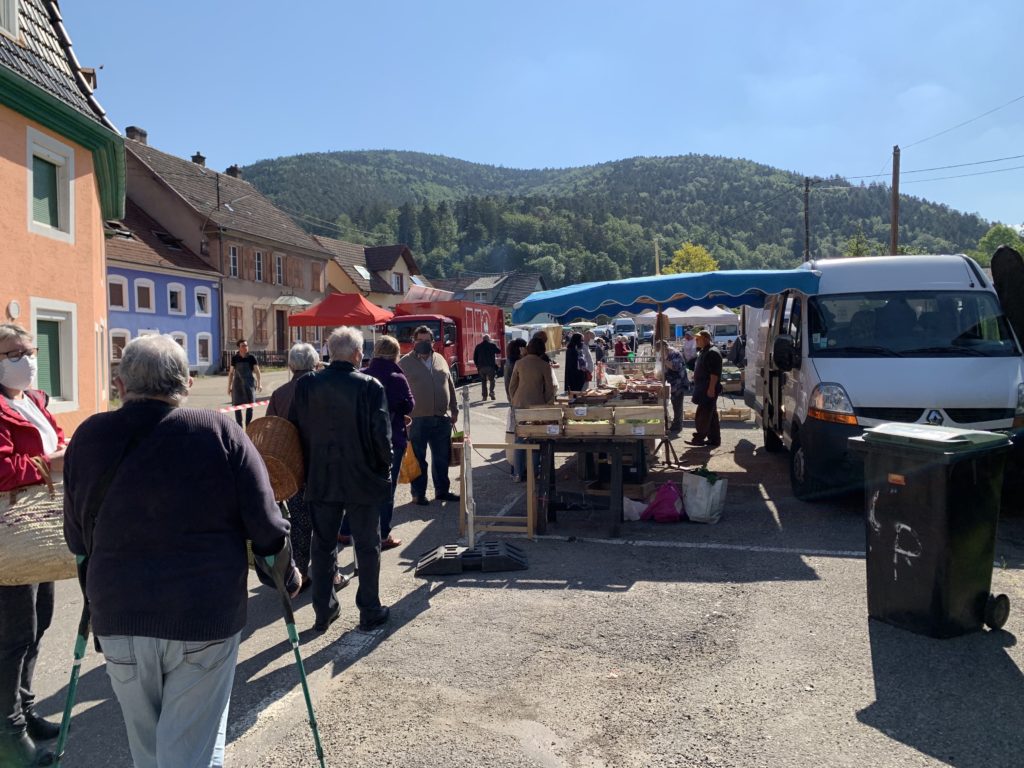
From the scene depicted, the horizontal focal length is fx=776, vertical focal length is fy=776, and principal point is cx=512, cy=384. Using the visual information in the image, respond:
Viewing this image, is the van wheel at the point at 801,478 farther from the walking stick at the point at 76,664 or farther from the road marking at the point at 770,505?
the walking stick at the point at 76,664

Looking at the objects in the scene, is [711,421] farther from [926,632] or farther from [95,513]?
[95,513]

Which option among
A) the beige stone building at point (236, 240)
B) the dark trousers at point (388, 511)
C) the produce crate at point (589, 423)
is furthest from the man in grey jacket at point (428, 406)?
the beige stone building at point (236, 240)

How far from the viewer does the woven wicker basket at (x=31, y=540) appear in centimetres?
326

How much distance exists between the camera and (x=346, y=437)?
4.88 meters

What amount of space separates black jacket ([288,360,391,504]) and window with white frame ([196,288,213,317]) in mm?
33374

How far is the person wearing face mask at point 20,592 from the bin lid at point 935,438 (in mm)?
4630

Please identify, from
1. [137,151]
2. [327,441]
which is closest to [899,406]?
[327,441]

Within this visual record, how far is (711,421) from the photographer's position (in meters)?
12.7

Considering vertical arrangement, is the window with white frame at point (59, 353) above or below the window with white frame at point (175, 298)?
below

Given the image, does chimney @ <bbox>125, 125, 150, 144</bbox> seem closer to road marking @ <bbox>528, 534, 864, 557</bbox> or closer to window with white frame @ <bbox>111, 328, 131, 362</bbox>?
window with white frame @ <bbox>111, 328, 131, 362</bbox>

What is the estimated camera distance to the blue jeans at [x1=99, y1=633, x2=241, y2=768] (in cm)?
252

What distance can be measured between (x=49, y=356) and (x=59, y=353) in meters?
0.23

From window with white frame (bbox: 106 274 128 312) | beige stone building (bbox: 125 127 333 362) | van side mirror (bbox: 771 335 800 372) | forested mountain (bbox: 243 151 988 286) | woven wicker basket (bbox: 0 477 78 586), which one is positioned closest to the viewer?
woven wicker basket (bbox: 0 477 78 586)

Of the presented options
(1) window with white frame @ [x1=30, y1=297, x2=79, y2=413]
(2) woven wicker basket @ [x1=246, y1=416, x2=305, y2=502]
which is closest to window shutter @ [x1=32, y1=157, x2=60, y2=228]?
(1) window with white frame @ [x1=30, y1=297, x2=79, y2=413]
